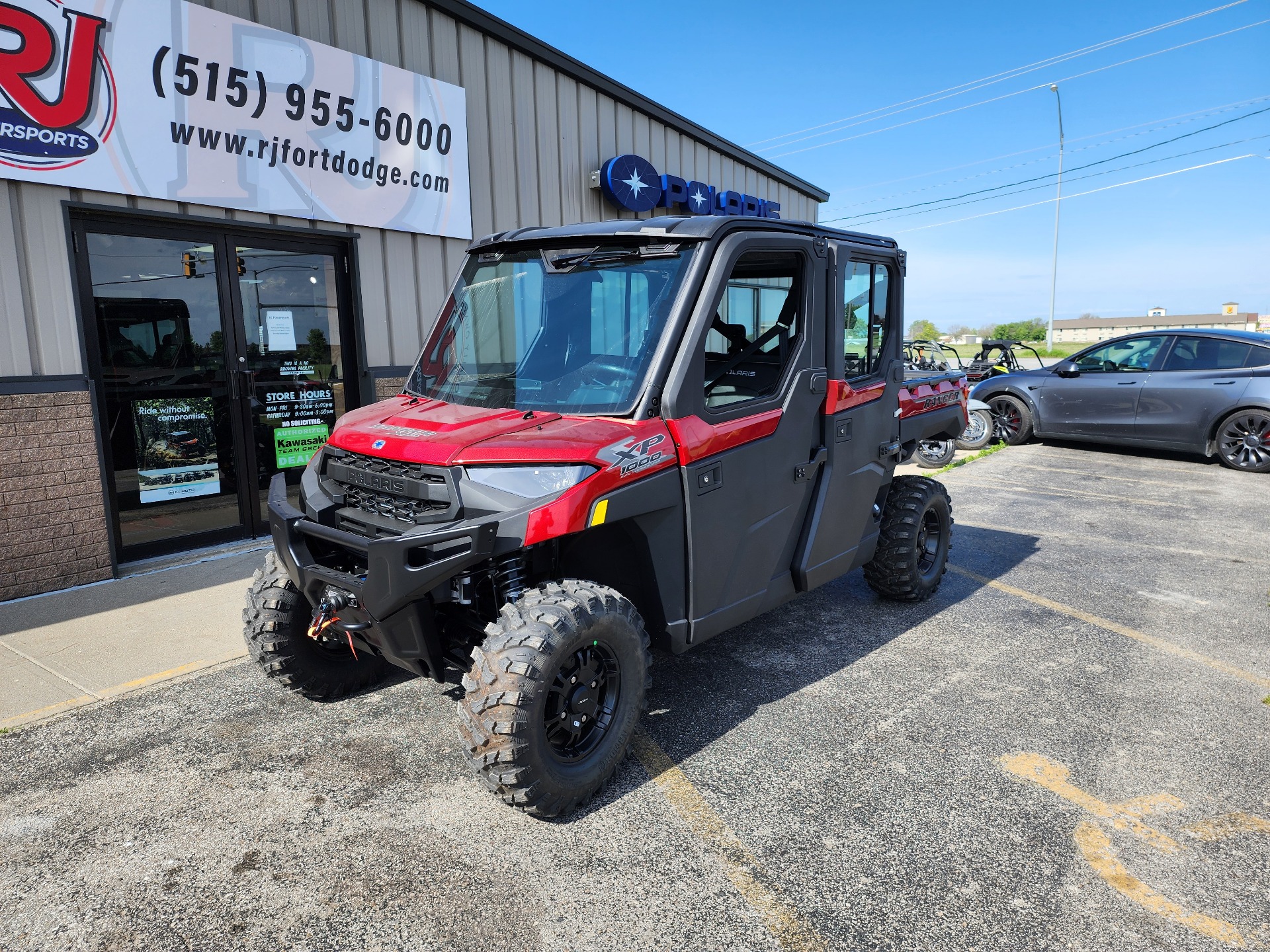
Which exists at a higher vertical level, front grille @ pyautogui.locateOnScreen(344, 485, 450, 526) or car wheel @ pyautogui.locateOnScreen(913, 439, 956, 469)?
front grille @ pyautogui.locateOnScreen(344, 485, 450, 526)

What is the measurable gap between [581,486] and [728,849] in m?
1.41

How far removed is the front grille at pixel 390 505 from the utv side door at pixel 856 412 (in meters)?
1.98

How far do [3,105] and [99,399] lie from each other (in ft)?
6.64

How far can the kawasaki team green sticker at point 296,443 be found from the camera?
24.2 ft

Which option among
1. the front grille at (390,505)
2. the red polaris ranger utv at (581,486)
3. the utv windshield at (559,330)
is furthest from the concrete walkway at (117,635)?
the utv windshield at (559,330)

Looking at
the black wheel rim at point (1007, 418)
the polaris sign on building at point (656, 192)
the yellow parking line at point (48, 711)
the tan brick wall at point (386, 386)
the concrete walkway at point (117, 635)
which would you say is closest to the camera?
the yellow parking line at point (48, 711)

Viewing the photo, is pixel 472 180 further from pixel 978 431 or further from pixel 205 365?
pixel 978 431

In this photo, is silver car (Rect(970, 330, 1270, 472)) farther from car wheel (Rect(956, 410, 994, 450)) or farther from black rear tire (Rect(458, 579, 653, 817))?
black rear tire (Rect(458, 579, 653, 817))

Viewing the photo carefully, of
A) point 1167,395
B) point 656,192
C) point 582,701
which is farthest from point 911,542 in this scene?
Result: point 1167,395

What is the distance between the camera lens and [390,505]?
3234mm

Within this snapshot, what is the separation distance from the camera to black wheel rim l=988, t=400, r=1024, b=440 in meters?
12.9

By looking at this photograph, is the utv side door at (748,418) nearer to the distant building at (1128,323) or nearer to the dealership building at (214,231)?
the dealership building at (214,231)

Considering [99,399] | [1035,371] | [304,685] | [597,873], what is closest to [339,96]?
[99,399]

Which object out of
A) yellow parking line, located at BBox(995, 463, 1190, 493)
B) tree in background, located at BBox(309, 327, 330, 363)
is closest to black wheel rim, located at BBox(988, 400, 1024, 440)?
yellow parking line, located at BBox(995, 463, 1190, 493)
